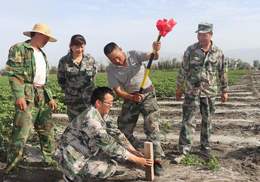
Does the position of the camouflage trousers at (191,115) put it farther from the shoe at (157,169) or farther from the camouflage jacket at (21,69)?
the camouflage jacket at (21,69)

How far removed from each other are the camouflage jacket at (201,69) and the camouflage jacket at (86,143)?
1835mm

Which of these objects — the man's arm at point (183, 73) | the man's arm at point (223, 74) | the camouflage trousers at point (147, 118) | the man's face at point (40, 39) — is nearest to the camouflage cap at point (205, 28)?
the man's arm at point (183, 73)

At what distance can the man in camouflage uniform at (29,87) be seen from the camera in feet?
16.1

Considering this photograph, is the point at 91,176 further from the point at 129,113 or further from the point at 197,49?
the point at 197,49

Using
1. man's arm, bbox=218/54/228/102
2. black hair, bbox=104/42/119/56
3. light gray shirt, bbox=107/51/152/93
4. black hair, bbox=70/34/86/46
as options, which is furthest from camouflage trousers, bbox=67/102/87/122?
man's arm, bbox=218/54/228/102

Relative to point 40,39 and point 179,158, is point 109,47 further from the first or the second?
point 179,158

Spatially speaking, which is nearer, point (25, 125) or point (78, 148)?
point (78, 148)

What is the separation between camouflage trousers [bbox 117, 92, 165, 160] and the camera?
17.1ft

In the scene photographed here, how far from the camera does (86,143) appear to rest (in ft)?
14.5

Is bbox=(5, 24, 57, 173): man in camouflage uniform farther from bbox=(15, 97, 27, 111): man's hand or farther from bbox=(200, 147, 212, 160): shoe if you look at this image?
bbox=(200, 147, 212, 160): shoe

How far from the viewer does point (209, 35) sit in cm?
577

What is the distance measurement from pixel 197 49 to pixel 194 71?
297 mm

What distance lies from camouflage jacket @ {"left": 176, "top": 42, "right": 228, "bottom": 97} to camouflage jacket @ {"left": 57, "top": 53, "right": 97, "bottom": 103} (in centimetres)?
128

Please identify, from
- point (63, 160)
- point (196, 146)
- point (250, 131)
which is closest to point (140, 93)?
point (63, 160)
